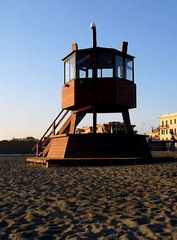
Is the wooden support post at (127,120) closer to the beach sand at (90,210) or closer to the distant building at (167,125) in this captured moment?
the beach sand at (90,210)

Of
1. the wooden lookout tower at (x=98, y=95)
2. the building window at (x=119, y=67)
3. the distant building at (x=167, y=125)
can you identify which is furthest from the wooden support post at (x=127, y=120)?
the distant building at (x=167, y=125)

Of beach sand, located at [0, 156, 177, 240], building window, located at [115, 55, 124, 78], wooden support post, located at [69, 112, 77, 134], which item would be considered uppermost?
building window, located at [115, 55, 124, 78]

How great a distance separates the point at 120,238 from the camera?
496cm

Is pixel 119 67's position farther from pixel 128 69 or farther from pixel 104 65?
pixel 104 65

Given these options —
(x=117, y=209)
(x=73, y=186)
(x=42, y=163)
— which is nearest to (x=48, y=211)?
(x=117, y=209)

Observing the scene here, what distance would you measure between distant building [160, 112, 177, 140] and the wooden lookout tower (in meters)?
92.5

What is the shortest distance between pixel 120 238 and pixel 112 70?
56.0ft

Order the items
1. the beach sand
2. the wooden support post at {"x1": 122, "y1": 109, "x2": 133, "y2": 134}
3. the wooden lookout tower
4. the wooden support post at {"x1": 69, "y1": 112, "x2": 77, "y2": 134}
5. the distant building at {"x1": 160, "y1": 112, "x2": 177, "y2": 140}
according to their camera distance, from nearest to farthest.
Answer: the beach sand, the wooden lookout tower, the wooden support post at {"x1": 69, "y1": 112, "x2": 77, "y2": 134}, the wooden support post at {"x1": 122, "y1": 109, "x2": 133, "y2": 134}, the distant building at {"x1": 160, "y1": 112, "x2": 177, "y2": 140}

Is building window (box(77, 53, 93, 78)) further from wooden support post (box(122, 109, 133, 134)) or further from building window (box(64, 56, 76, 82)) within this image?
wooden support post (box(122, 109, 133, 134))

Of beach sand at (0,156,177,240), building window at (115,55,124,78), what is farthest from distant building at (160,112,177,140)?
beach sand at (0,156,177,240)

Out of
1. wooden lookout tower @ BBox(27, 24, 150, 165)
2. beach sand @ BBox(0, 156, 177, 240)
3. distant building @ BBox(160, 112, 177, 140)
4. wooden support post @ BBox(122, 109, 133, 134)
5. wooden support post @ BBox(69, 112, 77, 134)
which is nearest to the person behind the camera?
beach sand @ BBox(0, 156, 177, 240)

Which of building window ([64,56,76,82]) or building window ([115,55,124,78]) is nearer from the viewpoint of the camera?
building window ([115,55,124,78])

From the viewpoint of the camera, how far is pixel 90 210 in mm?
7020

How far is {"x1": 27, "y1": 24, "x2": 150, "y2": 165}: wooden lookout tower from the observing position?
20781 mm
